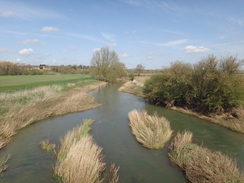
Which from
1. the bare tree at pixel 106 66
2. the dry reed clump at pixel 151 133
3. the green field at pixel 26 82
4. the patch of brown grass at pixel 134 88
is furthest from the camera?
the bare tree at pixel 106 66

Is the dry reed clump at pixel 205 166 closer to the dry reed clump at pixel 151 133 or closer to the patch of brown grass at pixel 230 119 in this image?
the dry reed clump at pixel 151 133

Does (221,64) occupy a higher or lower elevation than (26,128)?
higher

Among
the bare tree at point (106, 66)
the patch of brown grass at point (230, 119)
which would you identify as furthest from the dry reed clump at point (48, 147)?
the bare tree at point (106, 66)

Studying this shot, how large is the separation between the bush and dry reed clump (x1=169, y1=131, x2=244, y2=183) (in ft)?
30.9

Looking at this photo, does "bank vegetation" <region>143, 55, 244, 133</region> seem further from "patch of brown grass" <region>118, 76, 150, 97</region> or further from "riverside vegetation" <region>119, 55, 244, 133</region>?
"patch of brown grass" <region>118, 76, 150, 97</region>

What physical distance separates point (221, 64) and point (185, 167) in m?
13.1

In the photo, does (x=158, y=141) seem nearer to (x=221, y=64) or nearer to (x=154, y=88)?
(x=221, y=64)

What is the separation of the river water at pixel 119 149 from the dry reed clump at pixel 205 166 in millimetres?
498

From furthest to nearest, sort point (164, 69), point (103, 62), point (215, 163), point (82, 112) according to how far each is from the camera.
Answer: point (103, 62)
point (164, 69)
point (82, 112)
point (215, 163)

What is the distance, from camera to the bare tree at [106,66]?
58.8 metres

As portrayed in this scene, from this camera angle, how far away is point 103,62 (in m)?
62.0

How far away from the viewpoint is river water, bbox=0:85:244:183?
714 centimetres

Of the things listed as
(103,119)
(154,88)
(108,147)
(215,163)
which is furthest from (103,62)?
(215,163)

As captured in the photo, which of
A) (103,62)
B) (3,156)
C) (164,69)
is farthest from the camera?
(103,62)
